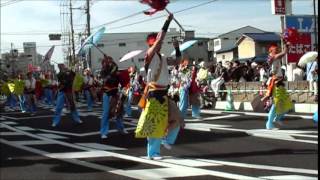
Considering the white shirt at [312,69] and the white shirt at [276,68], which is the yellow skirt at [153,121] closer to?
the white shirt at [276,68]

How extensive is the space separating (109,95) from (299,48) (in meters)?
12.5

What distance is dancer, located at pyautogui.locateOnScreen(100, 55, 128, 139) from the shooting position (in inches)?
488

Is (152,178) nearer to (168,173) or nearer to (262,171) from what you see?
(168,173)

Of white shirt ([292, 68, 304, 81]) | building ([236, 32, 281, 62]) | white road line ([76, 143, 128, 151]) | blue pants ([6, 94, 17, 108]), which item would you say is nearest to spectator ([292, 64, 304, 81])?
white shirt ([292, 68, 304, 81])

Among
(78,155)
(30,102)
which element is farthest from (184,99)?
(30,102)

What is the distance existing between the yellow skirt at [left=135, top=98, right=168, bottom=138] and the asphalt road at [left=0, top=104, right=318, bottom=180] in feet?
1.44

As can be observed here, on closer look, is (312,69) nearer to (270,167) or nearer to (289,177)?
(270,167)

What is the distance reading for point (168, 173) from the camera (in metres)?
7.72

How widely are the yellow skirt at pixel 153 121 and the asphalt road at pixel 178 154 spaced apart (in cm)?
44

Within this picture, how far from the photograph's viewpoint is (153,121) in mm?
8672

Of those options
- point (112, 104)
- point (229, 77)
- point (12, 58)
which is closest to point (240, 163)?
point (112, 104)

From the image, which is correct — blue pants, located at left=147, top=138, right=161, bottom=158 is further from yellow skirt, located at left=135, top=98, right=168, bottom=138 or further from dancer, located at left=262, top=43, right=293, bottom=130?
dancer, located at left=262, top=43, right=293, bottom=130

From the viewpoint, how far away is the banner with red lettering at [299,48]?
894 inches

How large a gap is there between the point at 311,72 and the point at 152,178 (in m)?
10.9
